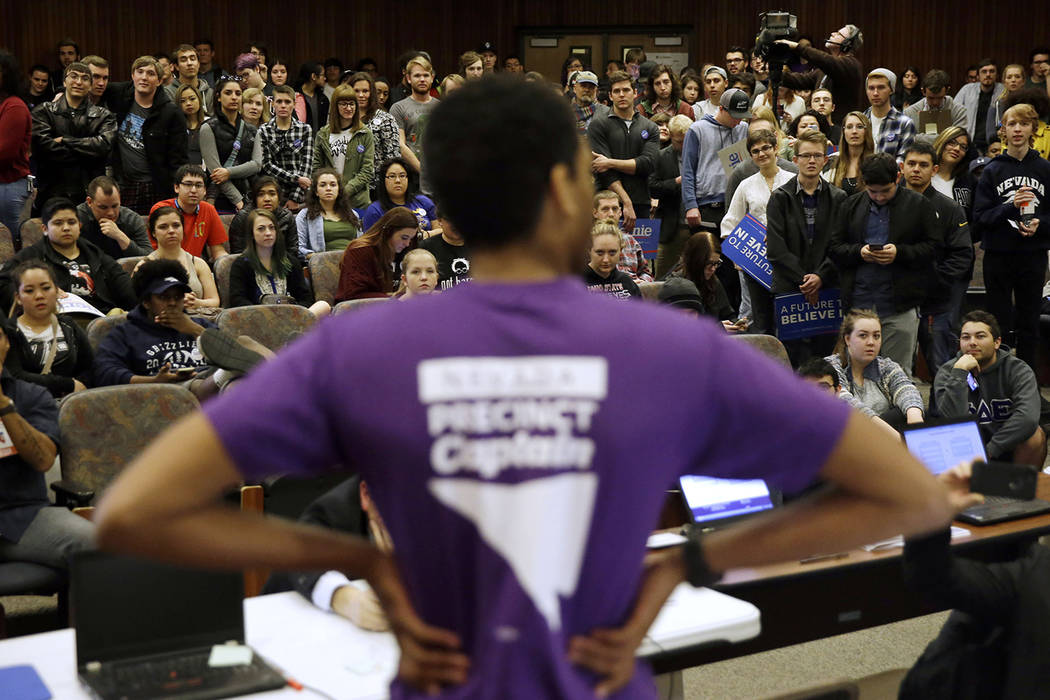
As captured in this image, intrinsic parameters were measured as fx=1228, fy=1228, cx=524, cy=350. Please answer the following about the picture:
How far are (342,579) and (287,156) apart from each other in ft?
18.3

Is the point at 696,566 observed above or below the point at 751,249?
above

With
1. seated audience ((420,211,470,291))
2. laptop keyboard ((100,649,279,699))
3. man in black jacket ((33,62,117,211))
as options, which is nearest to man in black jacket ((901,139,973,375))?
seated audience ((420,211,470,291))

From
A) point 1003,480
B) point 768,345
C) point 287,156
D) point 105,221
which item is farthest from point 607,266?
point 1003,480

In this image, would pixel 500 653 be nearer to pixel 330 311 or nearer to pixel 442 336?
pixel 442 336

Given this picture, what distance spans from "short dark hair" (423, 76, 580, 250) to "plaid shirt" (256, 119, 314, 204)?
692 cm

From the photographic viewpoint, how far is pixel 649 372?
978mm

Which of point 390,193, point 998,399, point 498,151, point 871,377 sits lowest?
point 998,399

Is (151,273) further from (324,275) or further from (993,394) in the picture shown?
(993,394)

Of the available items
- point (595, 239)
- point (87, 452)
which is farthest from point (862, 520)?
point (595, 239)

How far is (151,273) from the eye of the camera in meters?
5.04

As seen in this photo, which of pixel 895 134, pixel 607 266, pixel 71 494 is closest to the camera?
pixel 71 494

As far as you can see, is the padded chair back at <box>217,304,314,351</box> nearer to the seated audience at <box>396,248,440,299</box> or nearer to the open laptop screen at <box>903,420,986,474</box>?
the seated audience at <box>396,248,440,299</box>

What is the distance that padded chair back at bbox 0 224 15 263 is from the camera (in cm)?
662

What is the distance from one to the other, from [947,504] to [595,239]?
4709 mm
